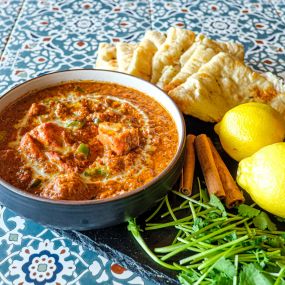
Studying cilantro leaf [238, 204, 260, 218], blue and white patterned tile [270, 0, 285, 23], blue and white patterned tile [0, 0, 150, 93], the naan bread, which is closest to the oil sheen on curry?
cilantro leaf [238, 204, 260, 218]

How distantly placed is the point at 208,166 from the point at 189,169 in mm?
82

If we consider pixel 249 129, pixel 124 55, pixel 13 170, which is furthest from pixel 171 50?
pixel 13 170

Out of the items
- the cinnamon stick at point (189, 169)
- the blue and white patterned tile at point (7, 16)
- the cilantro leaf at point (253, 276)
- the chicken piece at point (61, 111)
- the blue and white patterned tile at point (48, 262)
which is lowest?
the blue and white patterned tile at point (48, 262)

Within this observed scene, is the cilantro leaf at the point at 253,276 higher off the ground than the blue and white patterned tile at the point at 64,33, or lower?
higher

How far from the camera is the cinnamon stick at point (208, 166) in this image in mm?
1832

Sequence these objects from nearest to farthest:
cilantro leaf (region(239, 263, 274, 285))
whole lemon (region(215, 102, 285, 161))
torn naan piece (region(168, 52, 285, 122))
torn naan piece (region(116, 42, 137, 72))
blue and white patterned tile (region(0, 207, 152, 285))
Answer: cilantro leaf (region(239, 263, 274, 285)) < blue and white patterned tile (region(0, 207, 152, 285)) < whole lemon (region(215, 102, 285, 161)) < torn naan piece (region(168, 52, 285, 122)) < torn naan piece (region(116, 42, 137, 72))

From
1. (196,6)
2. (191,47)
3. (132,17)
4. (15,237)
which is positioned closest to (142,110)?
(191,47)

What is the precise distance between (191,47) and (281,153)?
953 millimetres

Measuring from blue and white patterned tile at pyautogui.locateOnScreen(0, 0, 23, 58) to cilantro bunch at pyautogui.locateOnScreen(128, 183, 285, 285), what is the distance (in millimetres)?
1773

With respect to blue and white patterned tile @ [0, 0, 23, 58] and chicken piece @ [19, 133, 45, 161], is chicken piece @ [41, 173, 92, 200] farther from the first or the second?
blue and white patterned tile @ [0, 0, 23, 58]

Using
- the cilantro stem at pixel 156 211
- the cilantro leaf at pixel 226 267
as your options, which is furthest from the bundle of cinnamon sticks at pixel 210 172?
the cilantro leaf at pixel 226 267

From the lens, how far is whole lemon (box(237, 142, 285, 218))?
1687mm

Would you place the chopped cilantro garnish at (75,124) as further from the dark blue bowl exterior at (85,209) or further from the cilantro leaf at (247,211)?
the cilantro leaf at (247,211)

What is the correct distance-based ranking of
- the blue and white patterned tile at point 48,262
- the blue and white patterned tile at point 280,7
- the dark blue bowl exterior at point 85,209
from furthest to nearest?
1. the blue and white patterned tile at point 280,7
2. the blue and white patterned tile at point 48,262
3. the dark blue bowl exterior at point 85,209
